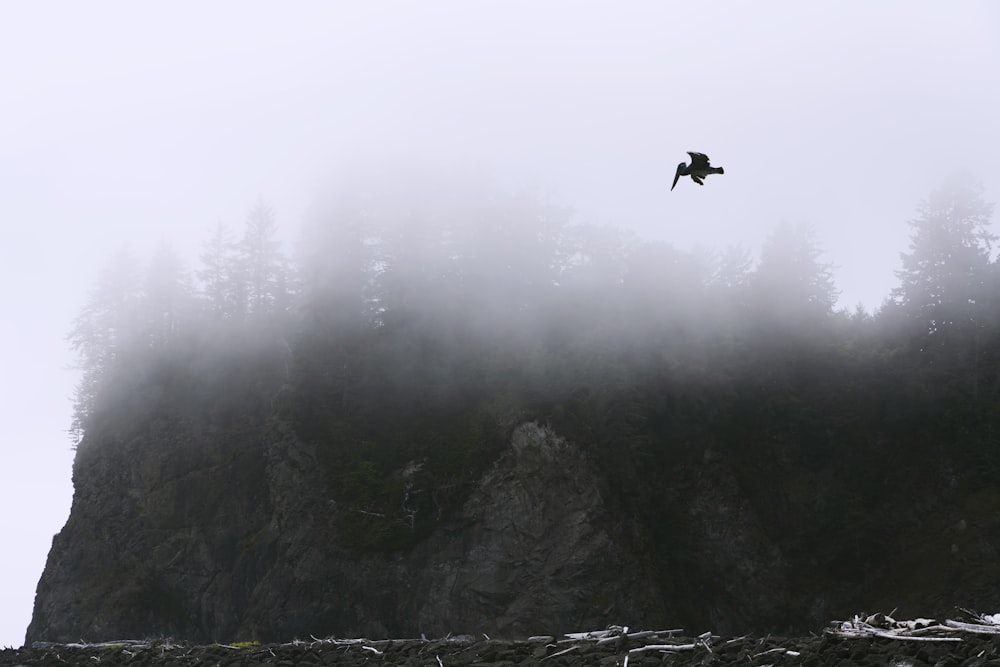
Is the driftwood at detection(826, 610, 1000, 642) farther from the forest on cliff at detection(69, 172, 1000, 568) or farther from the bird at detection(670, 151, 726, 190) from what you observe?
the forest on cliff at detection(69, 172, 1000, 568)

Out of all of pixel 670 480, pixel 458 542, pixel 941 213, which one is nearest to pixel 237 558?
Answer: pixel 458 542

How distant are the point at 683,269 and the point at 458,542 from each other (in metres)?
23.9

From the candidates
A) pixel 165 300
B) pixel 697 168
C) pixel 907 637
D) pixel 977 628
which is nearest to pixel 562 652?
pixel 907 637

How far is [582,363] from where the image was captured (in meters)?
48.4

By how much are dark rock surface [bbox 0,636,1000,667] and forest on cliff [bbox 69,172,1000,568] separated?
2152 centimetres

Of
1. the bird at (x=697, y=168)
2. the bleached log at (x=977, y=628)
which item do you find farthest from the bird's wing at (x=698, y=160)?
the bleached log at (x=977, y=628)

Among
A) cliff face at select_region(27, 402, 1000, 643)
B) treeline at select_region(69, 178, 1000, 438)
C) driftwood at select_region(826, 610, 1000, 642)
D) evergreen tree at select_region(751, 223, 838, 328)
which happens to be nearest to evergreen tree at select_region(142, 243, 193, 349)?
treeline at select_region(69, 178, 1000, 438)

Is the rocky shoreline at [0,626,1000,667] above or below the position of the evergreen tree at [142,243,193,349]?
below

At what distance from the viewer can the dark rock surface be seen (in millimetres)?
13648

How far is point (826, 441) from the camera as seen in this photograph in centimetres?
4641

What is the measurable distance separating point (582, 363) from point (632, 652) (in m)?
32.5

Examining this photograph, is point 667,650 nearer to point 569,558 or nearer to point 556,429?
point 569,558

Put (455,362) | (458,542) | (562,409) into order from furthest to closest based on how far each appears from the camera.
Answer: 1. (455,362)
2. (562,409)
3. (458,542)

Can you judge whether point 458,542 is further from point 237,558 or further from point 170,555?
point 170,555
